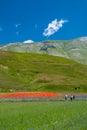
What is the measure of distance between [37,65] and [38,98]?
87.7 m

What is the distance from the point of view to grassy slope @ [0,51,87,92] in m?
127

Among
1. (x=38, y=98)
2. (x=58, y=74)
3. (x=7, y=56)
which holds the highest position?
(x=7, y=56)

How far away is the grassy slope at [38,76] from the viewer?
416 feet

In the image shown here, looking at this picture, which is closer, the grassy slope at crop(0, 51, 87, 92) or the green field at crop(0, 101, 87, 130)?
the green field at crop(0, 101, 87, 130)

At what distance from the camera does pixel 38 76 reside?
488 feet

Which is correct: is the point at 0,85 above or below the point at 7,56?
below

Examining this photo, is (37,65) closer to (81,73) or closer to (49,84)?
(81,73)

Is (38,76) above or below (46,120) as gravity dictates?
above

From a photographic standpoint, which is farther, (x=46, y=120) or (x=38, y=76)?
(x=38, y=76)

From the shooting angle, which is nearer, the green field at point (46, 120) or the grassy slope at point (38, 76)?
the green field at point (46, 120)

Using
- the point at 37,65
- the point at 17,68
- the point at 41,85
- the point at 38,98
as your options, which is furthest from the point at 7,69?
the point at 38,98

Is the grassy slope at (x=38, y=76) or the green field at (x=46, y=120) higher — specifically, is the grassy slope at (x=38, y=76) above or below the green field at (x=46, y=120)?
above

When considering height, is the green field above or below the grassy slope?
below

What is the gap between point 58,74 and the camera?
155000 millimetres
